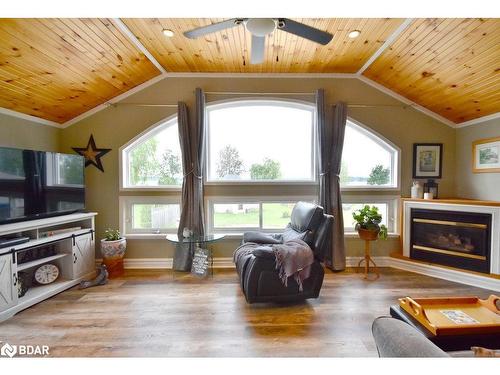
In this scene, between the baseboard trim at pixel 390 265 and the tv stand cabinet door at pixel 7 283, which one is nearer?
the tv stand cabinet door at pixel 7 283

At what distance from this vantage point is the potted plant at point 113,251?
318cm

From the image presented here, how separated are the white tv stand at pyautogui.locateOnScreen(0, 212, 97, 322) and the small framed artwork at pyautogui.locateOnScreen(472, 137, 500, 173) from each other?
5.44m

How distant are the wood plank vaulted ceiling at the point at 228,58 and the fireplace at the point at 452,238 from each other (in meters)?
1.48

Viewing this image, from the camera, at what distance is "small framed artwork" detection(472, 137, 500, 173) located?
305 centimetres

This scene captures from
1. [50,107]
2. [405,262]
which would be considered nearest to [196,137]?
[50,107]

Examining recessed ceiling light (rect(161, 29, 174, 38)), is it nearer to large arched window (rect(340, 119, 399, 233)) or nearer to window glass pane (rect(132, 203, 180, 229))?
window glass pane (rect(132, 203, 180, 229))

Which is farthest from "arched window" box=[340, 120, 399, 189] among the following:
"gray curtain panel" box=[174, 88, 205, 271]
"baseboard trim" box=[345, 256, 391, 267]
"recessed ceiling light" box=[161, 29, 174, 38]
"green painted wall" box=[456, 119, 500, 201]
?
"recessed ceiling light" box=[161, 29, 174, 38]

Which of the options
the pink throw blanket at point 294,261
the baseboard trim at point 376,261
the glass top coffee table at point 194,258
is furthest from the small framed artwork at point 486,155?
the glass top coffee table at point 194,258

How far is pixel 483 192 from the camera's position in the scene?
3.23m

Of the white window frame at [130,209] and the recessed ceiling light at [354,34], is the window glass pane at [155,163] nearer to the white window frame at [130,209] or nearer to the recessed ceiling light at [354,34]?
the white window frame at [130,209]

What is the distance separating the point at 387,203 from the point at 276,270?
2412 millimetres

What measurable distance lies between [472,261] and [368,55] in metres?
3.00

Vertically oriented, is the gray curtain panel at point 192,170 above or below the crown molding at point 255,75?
below
